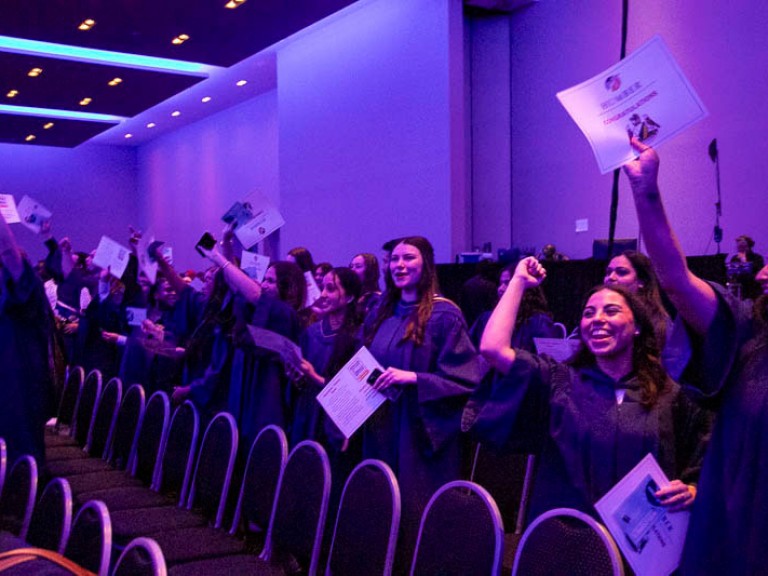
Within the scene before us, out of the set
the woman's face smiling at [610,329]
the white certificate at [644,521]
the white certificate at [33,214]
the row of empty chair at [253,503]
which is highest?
the white certificate at [33,214]

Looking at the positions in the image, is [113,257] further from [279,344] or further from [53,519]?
[53,519]

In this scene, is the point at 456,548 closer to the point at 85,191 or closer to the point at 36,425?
the point at 36,425

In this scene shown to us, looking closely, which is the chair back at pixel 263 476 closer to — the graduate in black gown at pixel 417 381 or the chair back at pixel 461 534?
the graduate in black gown at pixel 417 381

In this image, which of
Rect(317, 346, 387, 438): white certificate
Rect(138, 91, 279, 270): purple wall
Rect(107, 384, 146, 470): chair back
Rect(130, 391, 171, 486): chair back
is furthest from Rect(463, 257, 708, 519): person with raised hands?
Rect(138, 91, 279, 270): purple wall

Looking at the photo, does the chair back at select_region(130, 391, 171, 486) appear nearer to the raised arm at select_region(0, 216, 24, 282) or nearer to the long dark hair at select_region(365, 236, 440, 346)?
the raised arm at select_region(0, 216, 24, 282)

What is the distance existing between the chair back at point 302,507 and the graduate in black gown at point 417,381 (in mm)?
406

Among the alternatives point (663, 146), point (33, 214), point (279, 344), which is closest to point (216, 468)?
point (279, 344)

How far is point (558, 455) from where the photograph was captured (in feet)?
8.11

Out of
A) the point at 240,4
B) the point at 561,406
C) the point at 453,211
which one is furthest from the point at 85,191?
the point at 561,406

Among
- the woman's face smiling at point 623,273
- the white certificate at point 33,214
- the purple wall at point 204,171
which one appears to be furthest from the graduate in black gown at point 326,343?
the purple wall at point 204,171

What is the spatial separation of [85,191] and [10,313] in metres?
15.3

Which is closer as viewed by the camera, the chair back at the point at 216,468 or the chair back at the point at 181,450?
the chair back at the point at 216,468

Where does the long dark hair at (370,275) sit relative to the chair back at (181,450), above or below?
above

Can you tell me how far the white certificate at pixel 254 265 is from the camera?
507 centimetres
